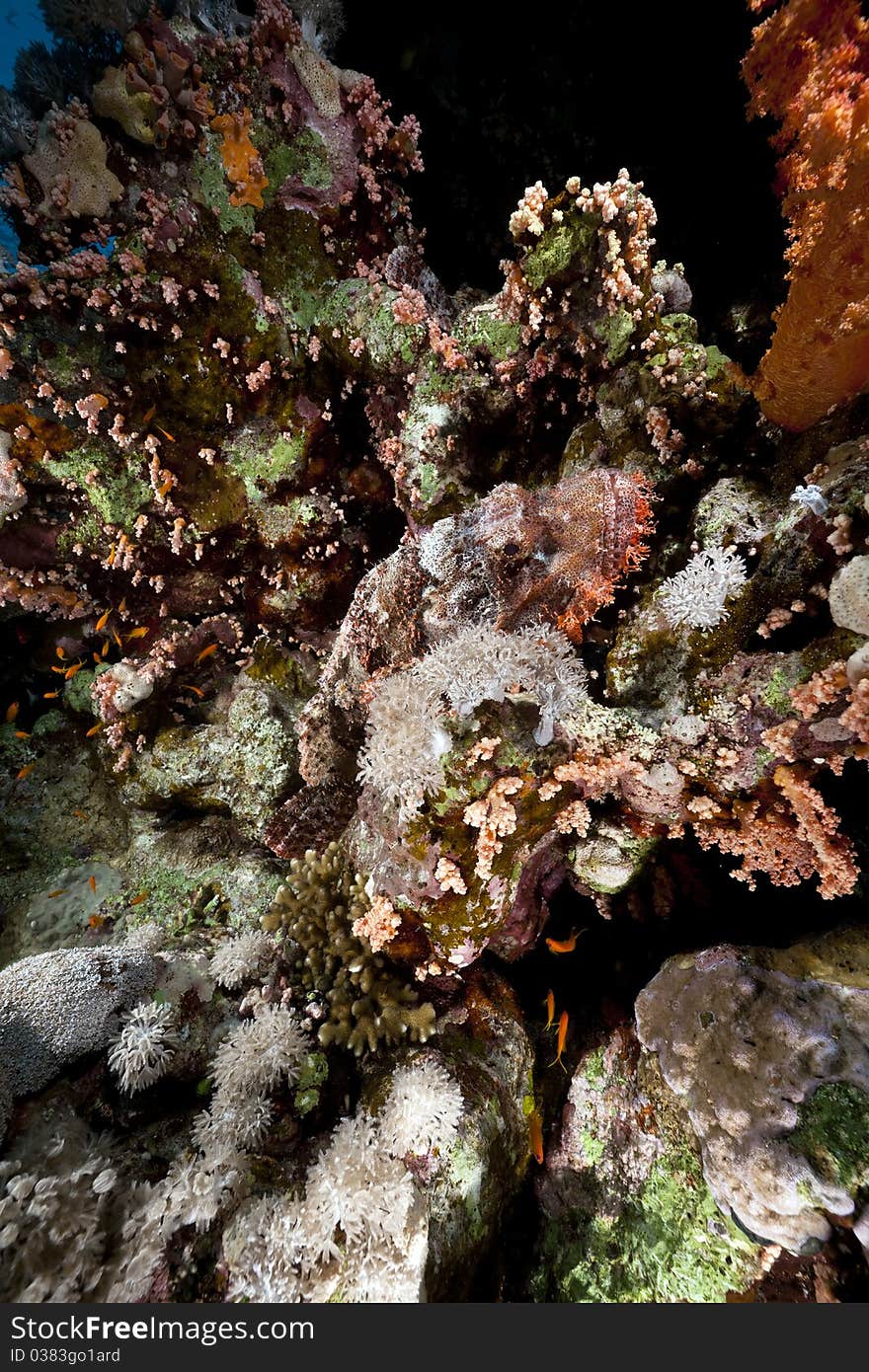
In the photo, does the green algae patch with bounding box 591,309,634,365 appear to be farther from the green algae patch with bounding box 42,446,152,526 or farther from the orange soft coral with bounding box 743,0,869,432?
the green algae patch with bounding box 42,446,152,526

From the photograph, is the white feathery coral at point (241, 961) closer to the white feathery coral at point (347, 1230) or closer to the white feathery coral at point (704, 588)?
the white feathery coral at point (347, 1230)

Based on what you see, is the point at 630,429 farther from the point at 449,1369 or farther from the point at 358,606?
the point at 449,1369

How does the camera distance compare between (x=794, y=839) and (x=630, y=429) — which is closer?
(x=794, y=839)

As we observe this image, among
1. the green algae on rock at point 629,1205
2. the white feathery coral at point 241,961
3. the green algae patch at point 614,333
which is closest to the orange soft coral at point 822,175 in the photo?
the green algae patch at point 614,333

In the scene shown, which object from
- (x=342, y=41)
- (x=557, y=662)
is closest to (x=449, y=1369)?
(x=557, y=662)

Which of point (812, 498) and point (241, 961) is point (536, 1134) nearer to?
point (241, 961)

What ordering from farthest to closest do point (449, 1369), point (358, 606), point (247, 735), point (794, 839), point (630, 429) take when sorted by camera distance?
point (247, 735), point (358, 606), point (630, 429), point (794, 839), point (449, 1369)
